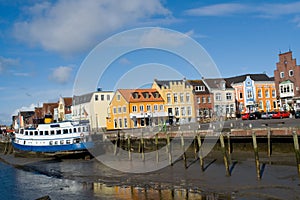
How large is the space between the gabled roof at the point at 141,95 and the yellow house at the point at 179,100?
1113 millimetres

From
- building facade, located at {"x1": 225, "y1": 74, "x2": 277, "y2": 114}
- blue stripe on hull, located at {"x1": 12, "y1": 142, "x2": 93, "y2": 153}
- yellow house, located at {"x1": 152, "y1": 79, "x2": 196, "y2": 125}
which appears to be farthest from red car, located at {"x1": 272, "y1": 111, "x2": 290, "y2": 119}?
blue stripe on hull, located at {"x1": 12, "y1": 142, "x2": 93, "y2": 153}

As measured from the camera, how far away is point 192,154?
111ft

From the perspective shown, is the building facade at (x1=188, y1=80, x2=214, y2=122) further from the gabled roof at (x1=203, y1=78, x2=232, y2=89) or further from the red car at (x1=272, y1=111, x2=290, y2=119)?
the red car at (x1=272, y1=111, x2=290, y2=119)

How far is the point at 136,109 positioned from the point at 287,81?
2679cm

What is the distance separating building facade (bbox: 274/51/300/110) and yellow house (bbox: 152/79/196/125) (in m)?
15.7

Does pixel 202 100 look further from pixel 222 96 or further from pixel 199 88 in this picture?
pixel 222 96

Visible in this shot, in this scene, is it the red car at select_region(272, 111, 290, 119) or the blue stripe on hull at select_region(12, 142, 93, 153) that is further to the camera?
the red car at select_region(272, 111, 290, 119)

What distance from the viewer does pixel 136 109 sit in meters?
68.4

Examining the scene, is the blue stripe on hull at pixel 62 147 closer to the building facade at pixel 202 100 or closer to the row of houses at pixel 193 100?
the row of houses at pixel 193 100

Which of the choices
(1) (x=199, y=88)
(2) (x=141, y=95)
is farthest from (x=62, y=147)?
(1) (x=199, y=88)

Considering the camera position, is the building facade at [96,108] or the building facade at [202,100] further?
the building facade at [96,108]

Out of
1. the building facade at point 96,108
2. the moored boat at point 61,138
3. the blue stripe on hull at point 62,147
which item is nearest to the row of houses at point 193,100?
the building facade at point 96,108

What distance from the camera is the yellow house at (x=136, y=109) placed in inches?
2675

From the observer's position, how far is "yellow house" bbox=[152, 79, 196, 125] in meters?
68.7
